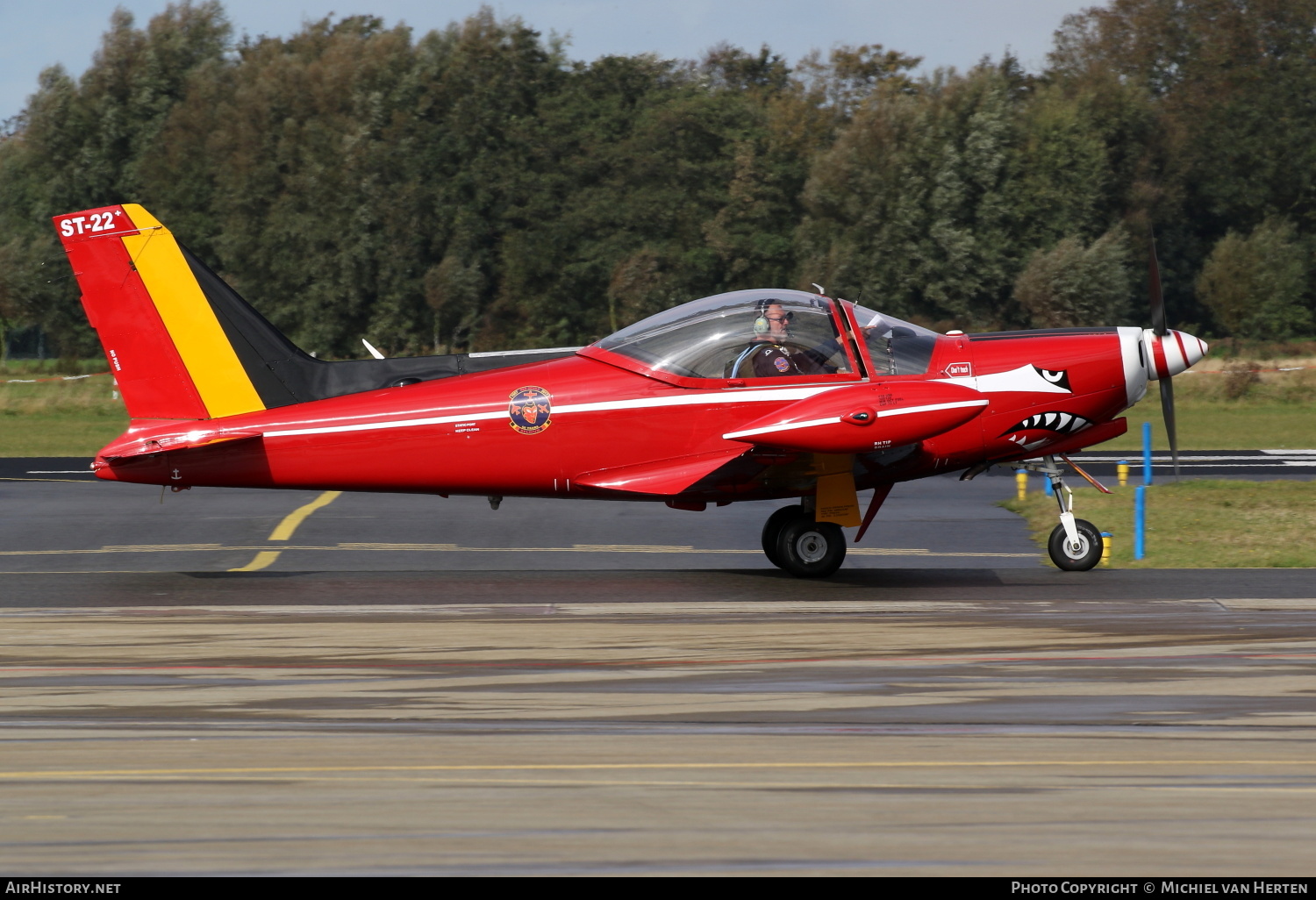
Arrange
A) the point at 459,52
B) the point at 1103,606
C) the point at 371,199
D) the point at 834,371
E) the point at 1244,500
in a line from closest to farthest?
the point at 1103,606 < the point at 834,371 < the point at 1244,500 < the point at 371,199 < the point at 459,52

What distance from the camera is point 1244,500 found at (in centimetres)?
1612

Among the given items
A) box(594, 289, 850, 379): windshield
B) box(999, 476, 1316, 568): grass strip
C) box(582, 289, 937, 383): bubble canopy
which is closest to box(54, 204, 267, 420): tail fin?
box(582, 289, 937, 383): bubble canopy

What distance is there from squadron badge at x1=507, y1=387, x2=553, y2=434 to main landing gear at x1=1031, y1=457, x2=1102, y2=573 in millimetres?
4066

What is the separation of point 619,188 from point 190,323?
148 ft

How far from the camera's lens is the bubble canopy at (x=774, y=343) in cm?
1055

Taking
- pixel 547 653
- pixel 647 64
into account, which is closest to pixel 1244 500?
pixel 547 653

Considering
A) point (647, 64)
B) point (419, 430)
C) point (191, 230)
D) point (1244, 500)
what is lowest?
point (1244, 500)

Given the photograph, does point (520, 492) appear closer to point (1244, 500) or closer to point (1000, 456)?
point (1000, 456)

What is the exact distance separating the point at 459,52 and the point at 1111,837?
194 ft

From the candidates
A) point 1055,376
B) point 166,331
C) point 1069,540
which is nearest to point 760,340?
point 1055,376

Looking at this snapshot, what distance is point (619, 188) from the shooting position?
5528 cm

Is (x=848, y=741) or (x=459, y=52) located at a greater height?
(x=459, y=52)

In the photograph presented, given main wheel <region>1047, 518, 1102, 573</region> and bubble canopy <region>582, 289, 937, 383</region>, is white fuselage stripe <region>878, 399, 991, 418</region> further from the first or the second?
main wheel <region>1047, 518, 1102, 573</region>

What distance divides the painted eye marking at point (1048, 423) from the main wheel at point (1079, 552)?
0.90 meters
